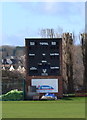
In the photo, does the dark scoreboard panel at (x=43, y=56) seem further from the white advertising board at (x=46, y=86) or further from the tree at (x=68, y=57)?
the tree at (x=68, y=57)

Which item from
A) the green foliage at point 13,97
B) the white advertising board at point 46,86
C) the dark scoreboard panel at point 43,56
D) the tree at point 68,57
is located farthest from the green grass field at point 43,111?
the tree at point 68,57

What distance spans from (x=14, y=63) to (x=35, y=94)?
3616 centimetres

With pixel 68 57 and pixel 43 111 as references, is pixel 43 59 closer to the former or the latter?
pixel 68 57

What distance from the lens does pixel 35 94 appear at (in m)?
42.5

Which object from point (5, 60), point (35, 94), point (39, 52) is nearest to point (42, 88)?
point (35, 94)

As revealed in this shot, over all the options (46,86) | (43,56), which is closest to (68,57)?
(46,86)

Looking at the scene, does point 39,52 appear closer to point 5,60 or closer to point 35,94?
point 35,94

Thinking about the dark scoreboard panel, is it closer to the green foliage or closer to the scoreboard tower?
the scoreboard tower

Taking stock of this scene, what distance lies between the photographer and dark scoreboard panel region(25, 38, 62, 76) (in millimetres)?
41062

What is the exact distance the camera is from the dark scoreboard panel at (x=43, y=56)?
41062 mm

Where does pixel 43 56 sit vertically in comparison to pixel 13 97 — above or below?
above

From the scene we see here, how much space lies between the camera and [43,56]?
41.2 metres

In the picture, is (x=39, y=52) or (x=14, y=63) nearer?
(x=39, y=52)

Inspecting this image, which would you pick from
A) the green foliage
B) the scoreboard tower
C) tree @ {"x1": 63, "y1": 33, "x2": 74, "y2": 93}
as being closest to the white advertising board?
the scoreboard tower
